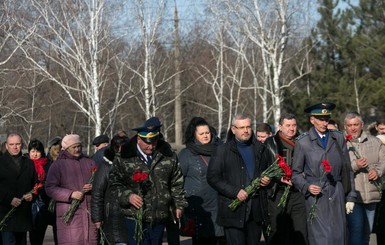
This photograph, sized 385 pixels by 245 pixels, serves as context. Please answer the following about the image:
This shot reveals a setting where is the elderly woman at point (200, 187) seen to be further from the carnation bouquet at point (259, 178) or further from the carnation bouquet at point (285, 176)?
the carnation bouquet at point (259, 178)

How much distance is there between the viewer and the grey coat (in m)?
9.38

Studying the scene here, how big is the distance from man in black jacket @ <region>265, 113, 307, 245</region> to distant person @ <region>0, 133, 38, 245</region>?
10.1ft

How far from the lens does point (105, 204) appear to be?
9.85 m

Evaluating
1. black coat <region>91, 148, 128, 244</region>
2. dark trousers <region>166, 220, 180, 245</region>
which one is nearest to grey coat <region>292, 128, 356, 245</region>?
dark trousers <region>166, 220, 180, 245</region>

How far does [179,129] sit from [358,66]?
13.1 meters

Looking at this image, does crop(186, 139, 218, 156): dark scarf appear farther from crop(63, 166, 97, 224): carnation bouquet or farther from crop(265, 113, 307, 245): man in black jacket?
crop(63, 166, 97, 224): carnation bouquet

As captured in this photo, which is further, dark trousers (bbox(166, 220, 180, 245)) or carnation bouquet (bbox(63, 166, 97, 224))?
carnation bouquet (bbox(63, 166, 97, 224))

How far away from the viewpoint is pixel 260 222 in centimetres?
933

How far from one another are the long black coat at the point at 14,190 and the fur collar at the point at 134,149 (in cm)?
309

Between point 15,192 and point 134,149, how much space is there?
127 inches

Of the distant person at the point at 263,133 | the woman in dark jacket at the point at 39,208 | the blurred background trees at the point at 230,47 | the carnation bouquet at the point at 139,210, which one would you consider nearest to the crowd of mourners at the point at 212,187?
the carnation bouquet at the point at 139,210

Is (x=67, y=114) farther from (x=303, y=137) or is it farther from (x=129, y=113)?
(x=303, y=137)

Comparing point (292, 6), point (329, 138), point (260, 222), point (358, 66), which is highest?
point (292, 6)

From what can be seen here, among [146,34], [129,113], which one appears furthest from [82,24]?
[129,113]
